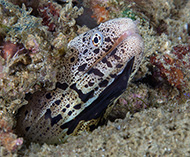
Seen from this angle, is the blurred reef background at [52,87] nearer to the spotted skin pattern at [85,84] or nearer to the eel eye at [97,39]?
the spotted skin pattern at [85,84]

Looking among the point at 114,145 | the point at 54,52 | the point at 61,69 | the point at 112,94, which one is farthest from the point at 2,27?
the point at 114,145

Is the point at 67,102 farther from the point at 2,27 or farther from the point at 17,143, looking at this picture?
the point at 2,27

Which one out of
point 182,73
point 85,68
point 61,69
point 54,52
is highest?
point 54,52

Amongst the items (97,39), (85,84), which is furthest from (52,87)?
(97,39)

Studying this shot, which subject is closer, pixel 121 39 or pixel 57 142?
pixel 121 39

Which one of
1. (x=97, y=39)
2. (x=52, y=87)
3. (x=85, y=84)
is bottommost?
(x=85, y=84)

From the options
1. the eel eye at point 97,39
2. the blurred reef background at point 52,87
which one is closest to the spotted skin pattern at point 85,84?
the eel eye at point 97,39

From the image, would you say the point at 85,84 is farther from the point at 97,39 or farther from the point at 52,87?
the point at 97,39

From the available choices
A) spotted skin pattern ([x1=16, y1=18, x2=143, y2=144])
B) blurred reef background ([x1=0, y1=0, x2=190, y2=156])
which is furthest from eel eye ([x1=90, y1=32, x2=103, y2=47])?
blurred reef background ([x1=0, y1=0, x2=190, y2=156])

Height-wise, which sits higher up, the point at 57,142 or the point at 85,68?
the point at 85,68
